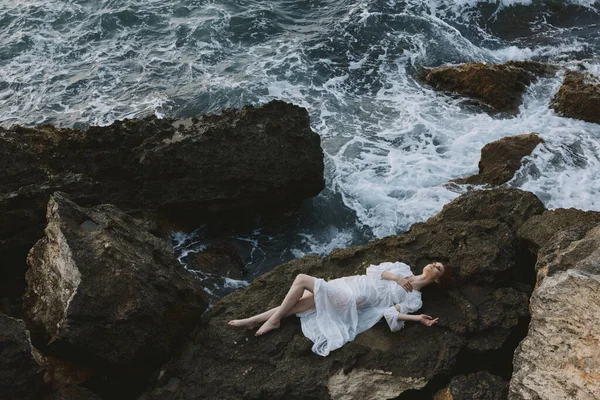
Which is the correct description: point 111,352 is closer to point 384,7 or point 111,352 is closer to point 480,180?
point 480,180

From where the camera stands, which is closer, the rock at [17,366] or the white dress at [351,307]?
the rock at [17,366]

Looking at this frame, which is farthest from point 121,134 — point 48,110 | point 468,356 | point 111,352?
point 468,356

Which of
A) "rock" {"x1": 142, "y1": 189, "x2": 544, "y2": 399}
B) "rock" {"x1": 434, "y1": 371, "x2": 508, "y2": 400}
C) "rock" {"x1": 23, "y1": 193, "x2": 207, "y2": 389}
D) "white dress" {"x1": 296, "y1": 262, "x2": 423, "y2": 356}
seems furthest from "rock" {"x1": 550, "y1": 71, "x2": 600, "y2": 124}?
"rock" {"x1": 23, "y1": 193, "x2": 207, "y2": 389}

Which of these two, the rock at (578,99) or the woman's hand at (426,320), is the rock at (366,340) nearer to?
the woman's hand at (426,320)

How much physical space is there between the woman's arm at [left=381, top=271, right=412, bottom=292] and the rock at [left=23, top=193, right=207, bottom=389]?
2.64 meters

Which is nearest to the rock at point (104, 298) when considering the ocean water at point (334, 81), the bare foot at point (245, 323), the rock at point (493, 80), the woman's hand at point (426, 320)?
the bare foot at point (245, 323)

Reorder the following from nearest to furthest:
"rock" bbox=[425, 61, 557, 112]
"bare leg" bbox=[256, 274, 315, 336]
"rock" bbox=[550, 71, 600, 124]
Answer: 1. "bare leg" bbox=[256, 274, 315, 336]
2. "rock" bbox=[550, 71, 600, 124]
3. "rock" bbox=[425, 61, 557, 112]

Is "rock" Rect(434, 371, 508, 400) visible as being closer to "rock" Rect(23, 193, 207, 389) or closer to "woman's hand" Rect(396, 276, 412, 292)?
"woman's hand" Rect(396, 276, 412, 292)

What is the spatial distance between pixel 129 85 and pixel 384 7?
948 centimetres

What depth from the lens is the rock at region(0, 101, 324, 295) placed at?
409 inches

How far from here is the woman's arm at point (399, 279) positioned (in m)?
7.86

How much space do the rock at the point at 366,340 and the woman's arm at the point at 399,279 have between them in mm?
350

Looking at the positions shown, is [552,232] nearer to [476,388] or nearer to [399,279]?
[399,279]

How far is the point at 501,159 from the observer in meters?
12.5
